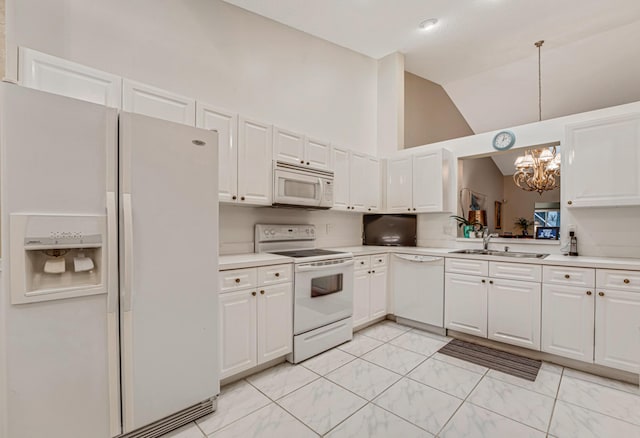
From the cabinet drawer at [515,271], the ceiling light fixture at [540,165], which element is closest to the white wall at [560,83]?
the ceiling light fixture at [540,165]

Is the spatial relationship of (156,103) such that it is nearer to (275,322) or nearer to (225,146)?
(225,146)

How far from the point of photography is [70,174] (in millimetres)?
1367

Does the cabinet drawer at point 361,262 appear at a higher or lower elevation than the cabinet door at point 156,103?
lower

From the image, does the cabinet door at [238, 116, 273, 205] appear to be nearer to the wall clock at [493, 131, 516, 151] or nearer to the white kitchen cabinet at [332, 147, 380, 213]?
the white kitchen cabinet at [332, 147, 380, 213]

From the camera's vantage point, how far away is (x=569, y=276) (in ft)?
7.87

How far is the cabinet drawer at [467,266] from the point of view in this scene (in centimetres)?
284

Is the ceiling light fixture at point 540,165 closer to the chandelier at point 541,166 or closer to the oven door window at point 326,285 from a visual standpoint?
the chandelier at point 541,166

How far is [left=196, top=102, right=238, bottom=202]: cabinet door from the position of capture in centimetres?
233

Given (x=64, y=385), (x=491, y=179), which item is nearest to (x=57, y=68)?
(x=64, y=385)

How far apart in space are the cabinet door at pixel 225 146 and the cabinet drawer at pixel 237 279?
644 millimetres

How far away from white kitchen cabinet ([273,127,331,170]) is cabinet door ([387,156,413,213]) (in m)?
1.09

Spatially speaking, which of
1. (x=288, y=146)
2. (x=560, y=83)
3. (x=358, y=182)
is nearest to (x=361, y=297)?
(x=358, y=182)

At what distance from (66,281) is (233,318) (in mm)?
1019

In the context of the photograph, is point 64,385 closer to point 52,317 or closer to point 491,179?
point 52,317
